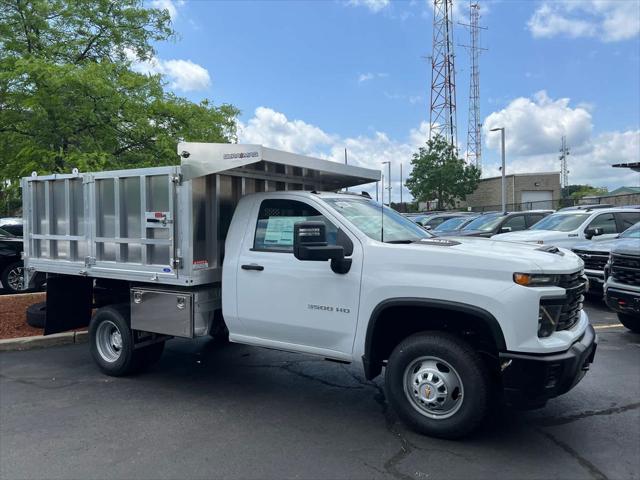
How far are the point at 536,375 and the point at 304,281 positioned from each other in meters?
1.97

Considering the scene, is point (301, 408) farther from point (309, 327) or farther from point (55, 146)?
point (55, 146)

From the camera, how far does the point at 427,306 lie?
3986 mm

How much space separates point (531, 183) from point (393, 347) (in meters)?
45.4

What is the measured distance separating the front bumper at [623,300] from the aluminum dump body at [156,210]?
3518mm

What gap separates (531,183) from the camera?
1804 inches

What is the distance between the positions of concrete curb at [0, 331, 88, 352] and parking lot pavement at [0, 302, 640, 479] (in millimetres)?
834

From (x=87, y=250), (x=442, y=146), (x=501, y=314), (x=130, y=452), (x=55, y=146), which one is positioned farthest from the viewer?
(x=442, y=146)

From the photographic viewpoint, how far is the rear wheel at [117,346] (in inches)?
225

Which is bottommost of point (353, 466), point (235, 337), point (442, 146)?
point (353, 466)

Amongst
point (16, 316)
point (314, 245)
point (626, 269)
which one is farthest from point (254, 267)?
point (16, 316)

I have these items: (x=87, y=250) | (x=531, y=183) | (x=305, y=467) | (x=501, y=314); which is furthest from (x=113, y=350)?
(x=531, y=183)

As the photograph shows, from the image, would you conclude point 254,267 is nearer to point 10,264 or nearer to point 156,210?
point 156,210

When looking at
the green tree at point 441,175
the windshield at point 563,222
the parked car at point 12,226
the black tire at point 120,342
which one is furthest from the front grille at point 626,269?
the green tree at point 441,175

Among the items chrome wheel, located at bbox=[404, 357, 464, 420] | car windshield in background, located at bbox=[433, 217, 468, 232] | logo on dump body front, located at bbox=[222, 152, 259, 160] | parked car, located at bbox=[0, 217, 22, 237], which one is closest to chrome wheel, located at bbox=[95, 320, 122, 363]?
logo on dump body front, located at bbox=[222, 152, 259, 160]
